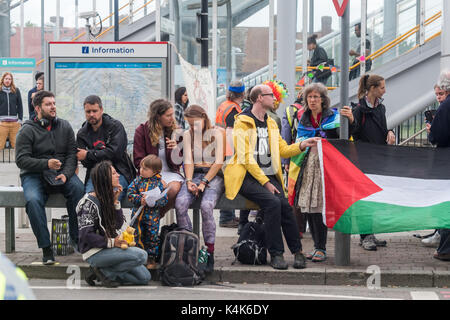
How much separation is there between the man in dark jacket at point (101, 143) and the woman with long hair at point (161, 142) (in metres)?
0.20

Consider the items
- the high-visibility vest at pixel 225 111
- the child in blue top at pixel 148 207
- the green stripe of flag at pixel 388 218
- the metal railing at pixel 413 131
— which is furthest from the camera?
the metal railing at pixel 413 131

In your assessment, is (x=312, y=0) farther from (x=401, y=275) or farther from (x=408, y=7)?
(x=401, y=275)

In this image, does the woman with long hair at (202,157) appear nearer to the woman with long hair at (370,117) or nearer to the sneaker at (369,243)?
the woman with long hair at (370,117)

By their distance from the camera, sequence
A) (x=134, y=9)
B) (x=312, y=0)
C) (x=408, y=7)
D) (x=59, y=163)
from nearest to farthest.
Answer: (x=59, y=163)
(x=408, y=7)
(x=312, y=0)
(x=134, y=9)

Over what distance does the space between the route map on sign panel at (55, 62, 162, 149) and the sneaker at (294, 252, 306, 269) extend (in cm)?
310

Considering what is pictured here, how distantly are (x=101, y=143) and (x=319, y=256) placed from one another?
260 cm

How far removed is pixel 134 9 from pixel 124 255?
623 inches

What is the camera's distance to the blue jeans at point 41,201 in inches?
307

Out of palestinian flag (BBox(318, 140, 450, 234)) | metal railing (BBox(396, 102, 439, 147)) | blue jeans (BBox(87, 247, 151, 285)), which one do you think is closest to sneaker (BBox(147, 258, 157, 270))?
blue jeans (BBox(87, 247, 151, 285))

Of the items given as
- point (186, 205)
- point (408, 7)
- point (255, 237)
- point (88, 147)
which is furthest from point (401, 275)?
point (408, 7)

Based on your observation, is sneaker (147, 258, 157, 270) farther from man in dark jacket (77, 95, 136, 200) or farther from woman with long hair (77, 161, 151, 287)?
man in dark jacket (77, 95, 136, 200)

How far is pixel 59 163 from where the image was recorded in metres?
7.91

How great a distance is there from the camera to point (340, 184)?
777 centimetres

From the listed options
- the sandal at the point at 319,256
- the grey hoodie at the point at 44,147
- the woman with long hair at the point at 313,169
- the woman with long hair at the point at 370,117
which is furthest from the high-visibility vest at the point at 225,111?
the sandal at the point at 319,256
